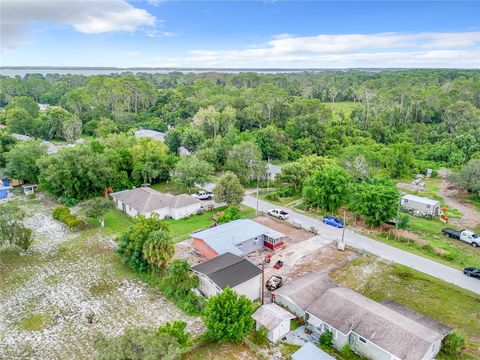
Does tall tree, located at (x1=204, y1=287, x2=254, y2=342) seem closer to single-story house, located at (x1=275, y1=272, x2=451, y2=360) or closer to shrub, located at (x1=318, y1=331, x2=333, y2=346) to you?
single-story house, located at (x1=275, y1=272, x2=451, y2=360)

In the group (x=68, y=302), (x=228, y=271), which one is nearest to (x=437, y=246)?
(x=228, y=271)

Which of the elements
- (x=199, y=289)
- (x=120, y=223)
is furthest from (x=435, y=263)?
(x=120, y=223)

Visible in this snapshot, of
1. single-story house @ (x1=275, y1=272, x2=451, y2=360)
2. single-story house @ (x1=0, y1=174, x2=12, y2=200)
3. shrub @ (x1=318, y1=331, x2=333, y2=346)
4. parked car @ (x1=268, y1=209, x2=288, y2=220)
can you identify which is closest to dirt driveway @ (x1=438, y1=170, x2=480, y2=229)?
parked car @ (x1=268, y1=209, x2=288, y2=220)

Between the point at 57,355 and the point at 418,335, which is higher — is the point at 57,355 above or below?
below

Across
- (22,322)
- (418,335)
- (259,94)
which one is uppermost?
(259,94)

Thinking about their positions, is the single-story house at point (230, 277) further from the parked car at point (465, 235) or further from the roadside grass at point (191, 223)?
the parked car at point (465, 235)

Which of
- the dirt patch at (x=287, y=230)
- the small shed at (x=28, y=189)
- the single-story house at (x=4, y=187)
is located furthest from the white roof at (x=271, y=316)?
the single-story house at (x=4, y=187)

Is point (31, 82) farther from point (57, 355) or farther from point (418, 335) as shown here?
point (418, 335)
